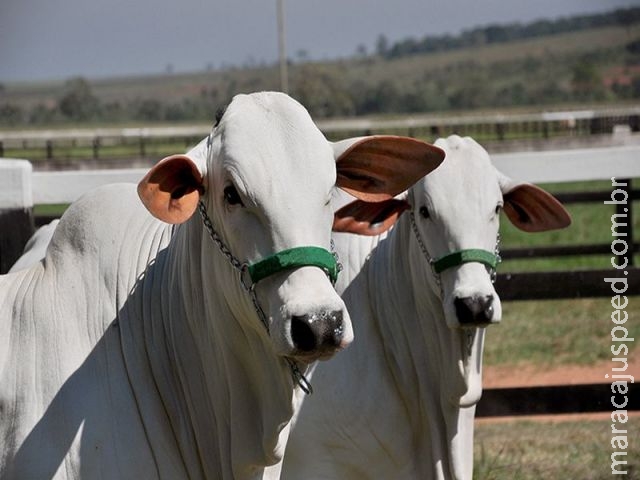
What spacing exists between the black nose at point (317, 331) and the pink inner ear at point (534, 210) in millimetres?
2561

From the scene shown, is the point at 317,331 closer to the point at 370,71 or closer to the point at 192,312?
the point at 192,312

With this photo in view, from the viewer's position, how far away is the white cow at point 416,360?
536 cm

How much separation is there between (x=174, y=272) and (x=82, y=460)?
2.04 ft

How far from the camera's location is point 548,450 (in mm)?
7934

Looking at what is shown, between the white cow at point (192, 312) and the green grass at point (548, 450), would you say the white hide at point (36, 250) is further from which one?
the green grass at point (548, 450)

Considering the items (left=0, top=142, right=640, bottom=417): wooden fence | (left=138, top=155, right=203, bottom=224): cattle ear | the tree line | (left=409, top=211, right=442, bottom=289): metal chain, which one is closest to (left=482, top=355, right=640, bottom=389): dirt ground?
(left=0, top=142, right=640, bottom=417): wooden fence

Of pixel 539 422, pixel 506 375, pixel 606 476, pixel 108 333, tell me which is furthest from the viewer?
pixel 506 375

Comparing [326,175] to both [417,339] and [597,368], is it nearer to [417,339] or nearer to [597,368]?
[417,339]

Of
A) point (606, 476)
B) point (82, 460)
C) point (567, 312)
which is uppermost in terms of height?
point (82, 460)

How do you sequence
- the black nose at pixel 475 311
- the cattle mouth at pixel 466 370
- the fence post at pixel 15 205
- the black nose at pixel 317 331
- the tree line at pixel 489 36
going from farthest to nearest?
the tree line at pixel 489 36 < the fence post at pixel 15 205 < the cattle mouth at pixel 466 370 < the black nose at pixel 475 311 < the black nose at pixel 317 331

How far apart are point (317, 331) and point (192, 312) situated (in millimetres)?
682

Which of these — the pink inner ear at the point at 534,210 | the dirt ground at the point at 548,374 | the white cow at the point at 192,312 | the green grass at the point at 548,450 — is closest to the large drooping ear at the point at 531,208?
Answer: the pink inner ear at the point at 534,210

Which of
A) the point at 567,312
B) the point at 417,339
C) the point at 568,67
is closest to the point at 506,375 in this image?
the point at 567,312

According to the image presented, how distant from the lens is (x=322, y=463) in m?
5.37
